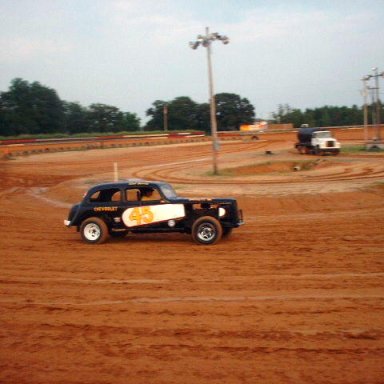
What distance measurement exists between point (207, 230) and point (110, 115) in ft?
335

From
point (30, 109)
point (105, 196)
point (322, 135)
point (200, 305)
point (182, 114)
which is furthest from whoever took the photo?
point (182, 114)

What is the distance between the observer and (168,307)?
727 cm

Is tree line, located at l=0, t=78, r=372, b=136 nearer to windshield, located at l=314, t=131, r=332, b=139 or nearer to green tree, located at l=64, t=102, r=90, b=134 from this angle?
green tree, located at l=64, t=102, r=90, b=134

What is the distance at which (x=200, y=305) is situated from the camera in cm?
729

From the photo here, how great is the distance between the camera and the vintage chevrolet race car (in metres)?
11.9

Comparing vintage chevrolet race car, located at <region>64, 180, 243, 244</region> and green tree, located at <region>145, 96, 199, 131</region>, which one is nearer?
vintage chevrolet race car, located at <region>64, 180, 243, 244</region>

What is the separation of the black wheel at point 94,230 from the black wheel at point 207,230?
2231 millimetres

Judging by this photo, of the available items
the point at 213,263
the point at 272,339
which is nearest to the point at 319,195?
the point at 213,263

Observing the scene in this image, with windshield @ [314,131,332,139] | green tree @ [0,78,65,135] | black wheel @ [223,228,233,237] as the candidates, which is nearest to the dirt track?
black wheel @ [223,228,233,237]

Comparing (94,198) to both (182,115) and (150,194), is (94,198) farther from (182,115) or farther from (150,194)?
(182,115)

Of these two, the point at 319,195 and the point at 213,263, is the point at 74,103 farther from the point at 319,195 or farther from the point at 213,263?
the point at 213,263

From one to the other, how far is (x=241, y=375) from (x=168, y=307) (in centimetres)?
237

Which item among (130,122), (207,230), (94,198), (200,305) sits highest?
(130,122)

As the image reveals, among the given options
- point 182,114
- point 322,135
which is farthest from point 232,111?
point 322,135
